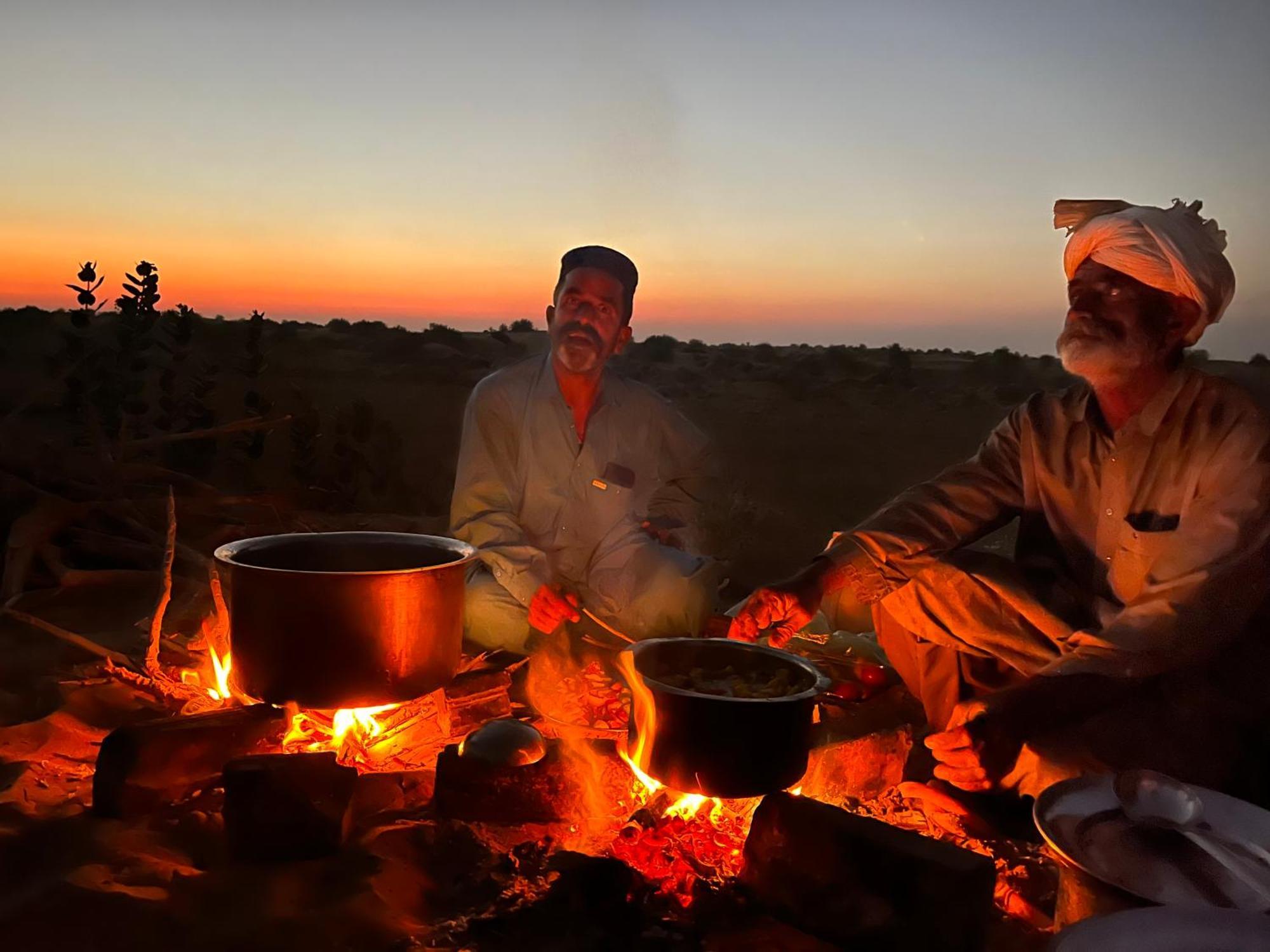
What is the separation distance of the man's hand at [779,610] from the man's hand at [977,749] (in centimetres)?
63

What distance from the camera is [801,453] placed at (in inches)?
613

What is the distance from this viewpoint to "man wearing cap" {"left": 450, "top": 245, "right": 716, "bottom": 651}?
4309mm

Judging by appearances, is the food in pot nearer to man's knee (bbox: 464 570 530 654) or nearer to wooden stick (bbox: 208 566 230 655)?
man's knee (bbox: 464 570 530 654)

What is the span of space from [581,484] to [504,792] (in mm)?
1961

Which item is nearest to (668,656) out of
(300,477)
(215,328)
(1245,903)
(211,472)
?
(1245,903)

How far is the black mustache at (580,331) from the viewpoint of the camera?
430 centimetres

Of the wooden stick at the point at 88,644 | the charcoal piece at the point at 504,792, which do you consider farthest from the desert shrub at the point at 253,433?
the charcoal piece at the point at 504,792

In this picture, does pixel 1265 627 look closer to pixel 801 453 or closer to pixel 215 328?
pixel 801 453

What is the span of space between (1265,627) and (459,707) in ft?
9.28

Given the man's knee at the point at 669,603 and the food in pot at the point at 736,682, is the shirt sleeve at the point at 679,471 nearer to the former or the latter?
the man's knee at the point at 669,603

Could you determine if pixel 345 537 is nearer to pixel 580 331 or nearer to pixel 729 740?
pixel 580 331

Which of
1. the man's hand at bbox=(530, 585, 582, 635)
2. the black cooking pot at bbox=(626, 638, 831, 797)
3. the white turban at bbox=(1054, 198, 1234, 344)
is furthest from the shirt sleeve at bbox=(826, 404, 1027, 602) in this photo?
the man's hand at bbox=(530, 585, 582, 635)

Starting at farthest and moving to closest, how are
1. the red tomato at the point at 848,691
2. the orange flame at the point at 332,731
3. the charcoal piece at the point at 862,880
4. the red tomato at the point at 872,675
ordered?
the red tomato at the point at 872,675
the red tomato at the point at 848,691
the orange flame at the point at 332,731
the charcoal piece at the point at 862,880

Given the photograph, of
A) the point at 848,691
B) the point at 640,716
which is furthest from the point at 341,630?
the point at 848,691
